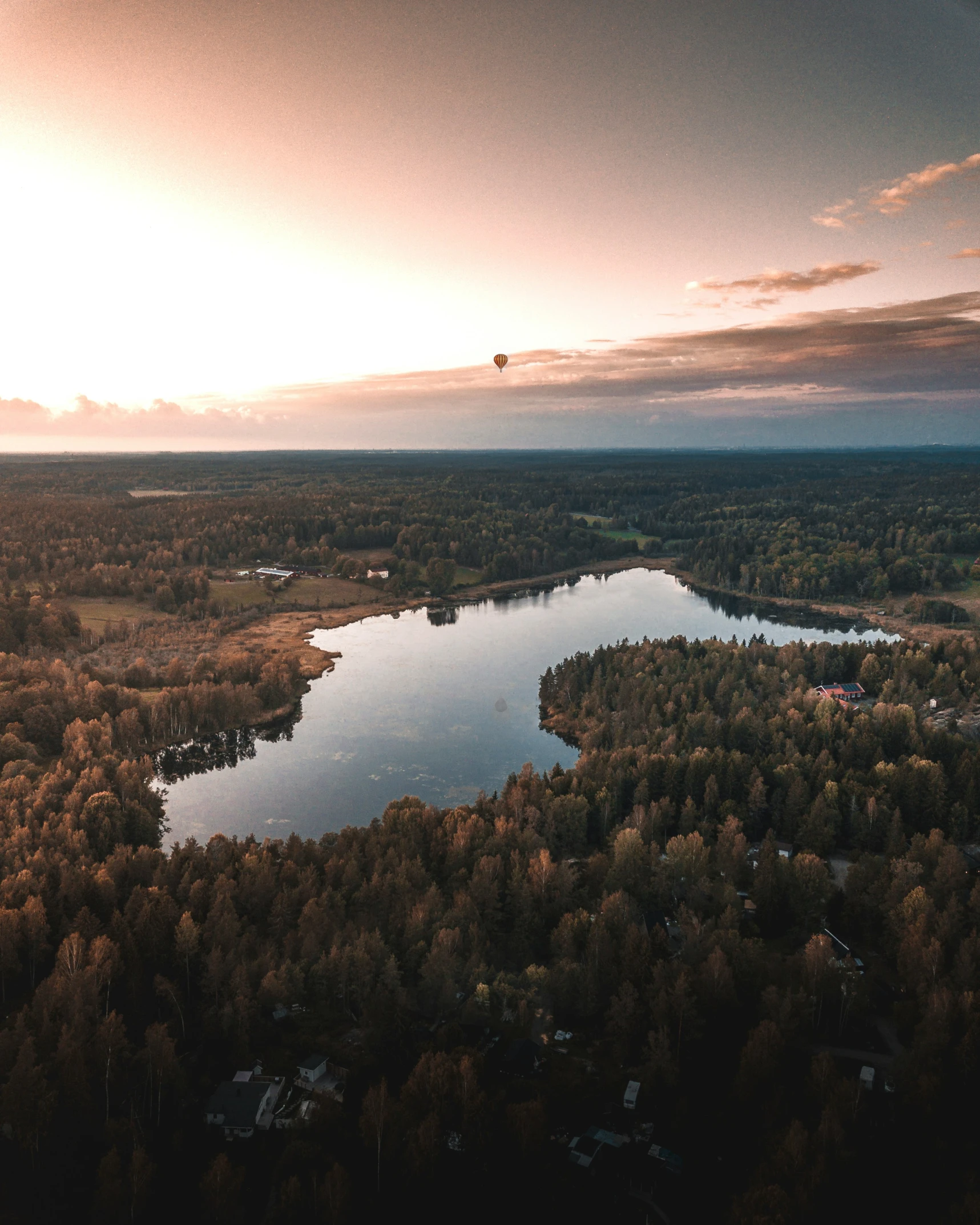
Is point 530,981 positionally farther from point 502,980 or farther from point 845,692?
point 845,692

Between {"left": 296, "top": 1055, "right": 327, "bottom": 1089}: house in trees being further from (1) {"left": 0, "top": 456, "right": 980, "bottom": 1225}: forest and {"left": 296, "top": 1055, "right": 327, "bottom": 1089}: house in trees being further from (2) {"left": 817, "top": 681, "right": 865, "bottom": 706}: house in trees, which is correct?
(2) {"left": 817, "top": 681, "right": 865, "bottom": 706}: house in trees

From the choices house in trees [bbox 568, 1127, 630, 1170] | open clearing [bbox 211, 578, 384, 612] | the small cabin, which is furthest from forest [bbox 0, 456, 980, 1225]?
open clearing [bbox 211, 578, 384, 612]

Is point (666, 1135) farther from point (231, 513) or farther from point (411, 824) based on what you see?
point (231, 513)

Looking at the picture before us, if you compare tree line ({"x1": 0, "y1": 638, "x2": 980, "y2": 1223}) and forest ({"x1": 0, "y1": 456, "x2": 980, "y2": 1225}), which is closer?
forest ({"x1": 0, "y1": 456, "x2": 980, "y2": 1225})

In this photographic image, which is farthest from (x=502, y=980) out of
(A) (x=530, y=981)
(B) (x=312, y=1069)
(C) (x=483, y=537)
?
(C) (x=483, y=537)

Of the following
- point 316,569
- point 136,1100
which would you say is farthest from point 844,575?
point 136,1100
